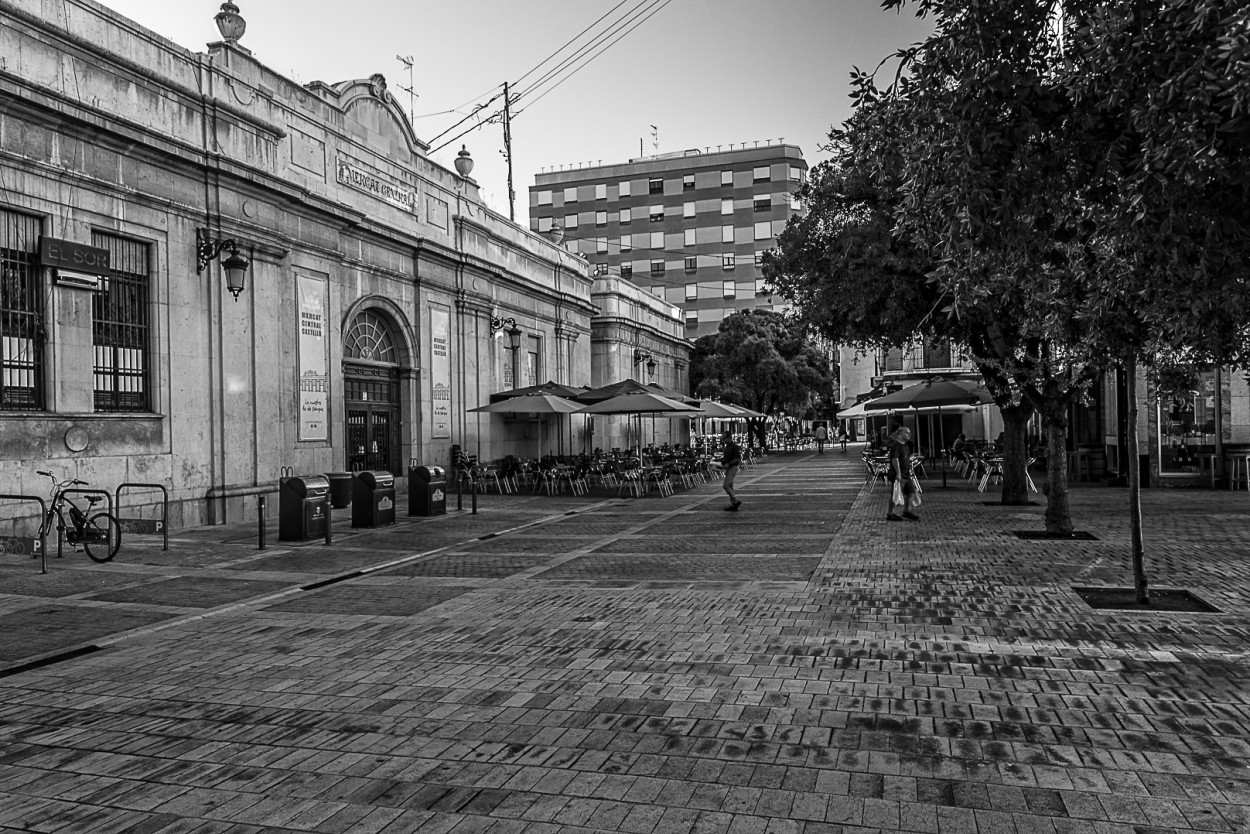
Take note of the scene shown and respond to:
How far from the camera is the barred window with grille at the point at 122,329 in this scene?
43.3 feet

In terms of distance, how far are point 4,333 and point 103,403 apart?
188 centimetres

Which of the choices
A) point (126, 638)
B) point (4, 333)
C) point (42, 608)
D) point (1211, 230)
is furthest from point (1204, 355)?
point (4, 333)

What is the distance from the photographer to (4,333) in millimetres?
11648

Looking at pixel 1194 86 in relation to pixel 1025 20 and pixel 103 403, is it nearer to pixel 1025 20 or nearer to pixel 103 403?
pixel 1025 20

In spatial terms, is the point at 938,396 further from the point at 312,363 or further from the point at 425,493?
the point at 312,363

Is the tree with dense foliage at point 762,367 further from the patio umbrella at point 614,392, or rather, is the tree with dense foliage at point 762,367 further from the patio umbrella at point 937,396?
the patio umbrella at point 937,396

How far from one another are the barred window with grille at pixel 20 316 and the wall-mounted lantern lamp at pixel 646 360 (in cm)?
2948

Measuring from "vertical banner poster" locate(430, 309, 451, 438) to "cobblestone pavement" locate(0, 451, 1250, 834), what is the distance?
42.2ft

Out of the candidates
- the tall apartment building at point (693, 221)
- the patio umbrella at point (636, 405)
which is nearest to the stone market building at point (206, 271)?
the patio umbrella at point (636, 405)

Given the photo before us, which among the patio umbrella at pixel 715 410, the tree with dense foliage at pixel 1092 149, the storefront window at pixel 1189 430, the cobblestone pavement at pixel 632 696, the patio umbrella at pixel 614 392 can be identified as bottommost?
the cobblestone pavement at pixel 632 696

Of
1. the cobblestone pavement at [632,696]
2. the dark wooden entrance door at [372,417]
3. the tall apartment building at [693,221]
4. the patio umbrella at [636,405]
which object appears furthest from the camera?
the tall apartment building at [693,221]

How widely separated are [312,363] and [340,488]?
290 centimetres

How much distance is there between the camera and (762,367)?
44688 millimetres

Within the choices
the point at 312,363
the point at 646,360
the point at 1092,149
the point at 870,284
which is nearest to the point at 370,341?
the point at 312,363
